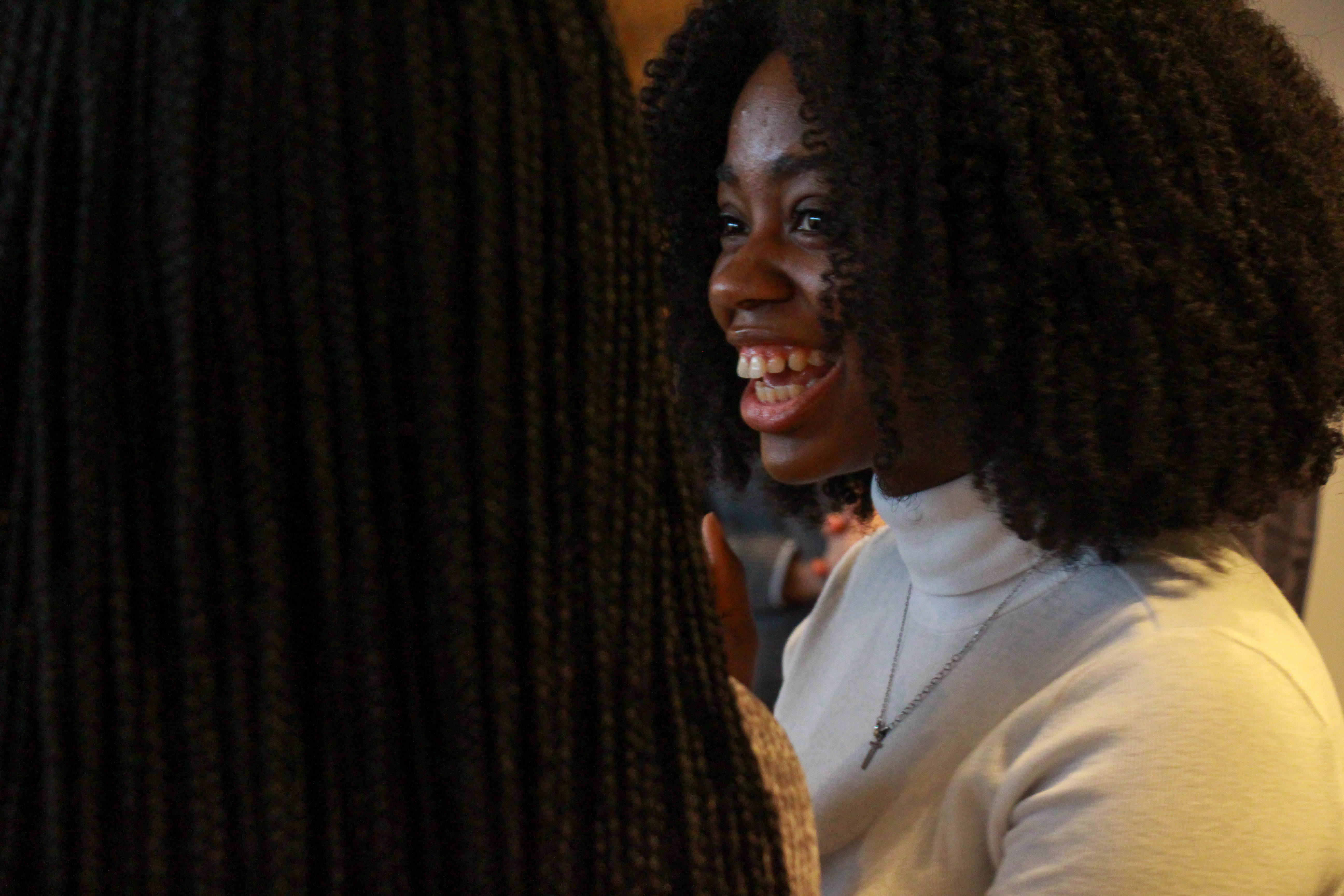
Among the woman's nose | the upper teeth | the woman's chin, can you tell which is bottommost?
the woman's chin

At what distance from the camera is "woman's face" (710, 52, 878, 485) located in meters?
1.12

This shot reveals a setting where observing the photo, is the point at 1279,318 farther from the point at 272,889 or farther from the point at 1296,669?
the point at 272,889

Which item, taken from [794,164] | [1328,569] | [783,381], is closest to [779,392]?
[783,381]

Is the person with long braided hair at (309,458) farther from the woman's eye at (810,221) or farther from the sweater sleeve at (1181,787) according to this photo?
the woman's eye at (810,221)

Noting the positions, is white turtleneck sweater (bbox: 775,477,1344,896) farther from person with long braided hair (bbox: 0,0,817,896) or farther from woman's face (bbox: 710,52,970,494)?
person with long braided hair (bbox: 0,0,817,896)

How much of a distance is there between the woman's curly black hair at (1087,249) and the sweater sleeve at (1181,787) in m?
0.16

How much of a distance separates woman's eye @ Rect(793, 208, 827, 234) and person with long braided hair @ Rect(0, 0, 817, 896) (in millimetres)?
537

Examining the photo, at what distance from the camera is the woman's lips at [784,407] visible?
1.14m

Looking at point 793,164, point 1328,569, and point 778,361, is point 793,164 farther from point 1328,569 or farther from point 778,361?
point 1328,569

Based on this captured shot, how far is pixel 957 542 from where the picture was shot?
1.10 meters

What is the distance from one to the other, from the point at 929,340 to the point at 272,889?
69 centimetres

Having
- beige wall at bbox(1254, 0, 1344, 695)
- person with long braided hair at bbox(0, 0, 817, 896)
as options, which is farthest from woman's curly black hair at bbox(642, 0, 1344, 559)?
beige wall at bbox(1254, 0, 1344, 695)

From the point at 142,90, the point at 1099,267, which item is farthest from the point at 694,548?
the point at 1099,267

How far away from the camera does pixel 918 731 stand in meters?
1.05
